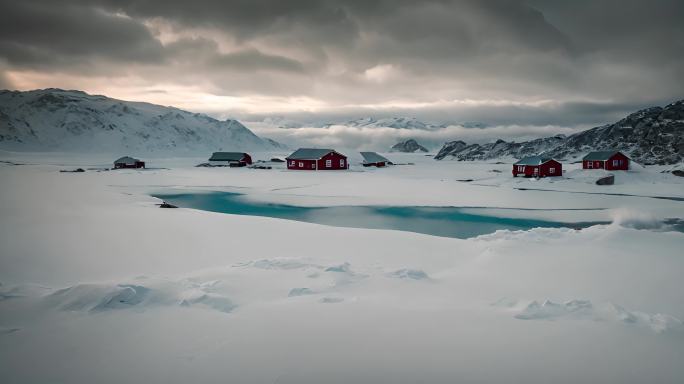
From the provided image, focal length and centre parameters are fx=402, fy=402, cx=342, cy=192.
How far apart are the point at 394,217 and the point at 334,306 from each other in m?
18.4

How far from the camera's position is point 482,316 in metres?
7.27

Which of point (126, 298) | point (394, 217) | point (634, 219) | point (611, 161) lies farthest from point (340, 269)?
point (611, 161)

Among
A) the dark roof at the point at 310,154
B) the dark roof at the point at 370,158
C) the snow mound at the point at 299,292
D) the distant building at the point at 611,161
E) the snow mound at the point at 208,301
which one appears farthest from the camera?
the dark roof at the point at 370,158

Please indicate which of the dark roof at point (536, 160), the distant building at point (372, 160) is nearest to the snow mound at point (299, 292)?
the dark roof at point (536, 160)

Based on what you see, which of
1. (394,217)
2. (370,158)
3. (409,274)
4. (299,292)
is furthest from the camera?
(370,158)

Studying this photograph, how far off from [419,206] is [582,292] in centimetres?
2172

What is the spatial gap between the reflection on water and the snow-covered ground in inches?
256

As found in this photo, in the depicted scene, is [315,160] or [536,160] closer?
[536,160]

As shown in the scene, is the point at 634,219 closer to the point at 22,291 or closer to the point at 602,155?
the point at 22,291

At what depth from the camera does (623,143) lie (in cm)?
11794

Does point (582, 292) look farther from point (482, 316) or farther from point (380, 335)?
point (380, 335)

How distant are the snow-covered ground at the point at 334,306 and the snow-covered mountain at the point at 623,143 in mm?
81587

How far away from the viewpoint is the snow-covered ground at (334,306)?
545 cm

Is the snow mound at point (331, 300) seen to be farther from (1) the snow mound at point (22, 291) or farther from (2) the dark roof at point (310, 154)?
(2) the dark roof at point (310, 154)
